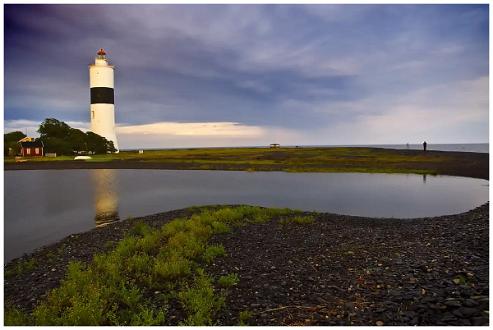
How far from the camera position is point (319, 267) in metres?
10.2

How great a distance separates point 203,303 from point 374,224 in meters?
12.4

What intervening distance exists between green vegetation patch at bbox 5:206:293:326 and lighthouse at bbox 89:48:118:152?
274 feet

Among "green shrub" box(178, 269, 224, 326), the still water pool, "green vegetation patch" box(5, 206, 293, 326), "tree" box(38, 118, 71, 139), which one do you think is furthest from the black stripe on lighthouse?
"green shrub" box(178, 269, 224, 326)

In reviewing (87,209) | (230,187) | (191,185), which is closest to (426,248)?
(87,209)

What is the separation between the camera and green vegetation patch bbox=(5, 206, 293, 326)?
284 inches

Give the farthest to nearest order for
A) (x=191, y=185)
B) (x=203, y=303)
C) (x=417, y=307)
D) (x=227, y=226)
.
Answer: (x=191, y=185) → (x=227, y=226) → (x=203, y=303) → (x=417, y=307)

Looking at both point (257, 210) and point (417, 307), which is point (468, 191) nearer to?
point (257, 210)

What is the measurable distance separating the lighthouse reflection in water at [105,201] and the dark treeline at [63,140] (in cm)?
4931

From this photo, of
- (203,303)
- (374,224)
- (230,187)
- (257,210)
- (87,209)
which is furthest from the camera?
(230,187)

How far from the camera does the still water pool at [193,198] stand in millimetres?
21484

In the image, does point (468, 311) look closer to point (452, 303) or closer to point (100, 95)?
point (452, 303)

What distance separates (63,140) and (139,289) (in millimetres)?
92887

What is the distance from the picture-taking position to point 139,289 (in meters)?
8.72

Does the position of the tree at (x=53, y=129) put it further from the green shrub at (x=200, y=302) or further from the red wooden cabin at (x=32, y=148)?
the green shrub at (x=200, y=302)
